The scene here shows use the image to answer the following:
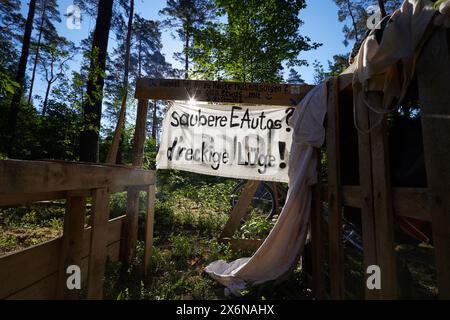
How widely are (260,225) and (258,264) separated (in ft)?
5.04

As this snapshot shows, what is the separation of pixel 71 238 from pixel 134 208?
1556 mm

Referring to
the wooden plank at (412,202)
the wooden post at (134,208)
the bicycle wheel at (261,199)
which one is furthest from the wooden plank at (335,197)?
the bicycle wheel at (261,199)

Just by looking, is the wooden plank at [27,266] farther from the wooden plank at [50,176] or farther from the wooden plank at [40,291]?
the wooden plank at [50,176]

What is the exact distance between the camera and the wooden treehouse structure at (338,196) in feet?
3.83

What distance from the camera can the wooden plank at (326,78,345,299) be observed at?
2.07m

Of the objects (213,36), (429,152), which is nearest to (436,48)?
(429,152)

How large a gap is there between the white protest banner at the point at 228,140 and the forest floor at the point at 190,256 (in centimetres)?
125

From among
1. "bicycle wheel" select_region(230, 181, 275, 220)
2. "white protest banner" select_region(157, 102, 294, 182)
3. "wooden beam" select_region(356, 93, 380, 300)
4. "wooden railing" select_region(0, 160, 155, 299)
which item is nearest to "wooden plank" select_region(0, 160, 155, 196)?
"wooden railing" select_region(0, 160, 155, 299)

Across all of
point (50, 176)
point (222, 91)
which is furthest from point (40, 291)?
point (222, 91)

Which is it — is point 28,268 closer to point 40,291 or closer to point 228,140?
point 40,291

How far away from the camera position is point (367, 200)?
5.60 ft

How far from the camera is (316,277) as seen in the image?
8.14ft

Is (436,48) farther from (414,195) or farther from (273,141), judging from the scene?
(273,141)

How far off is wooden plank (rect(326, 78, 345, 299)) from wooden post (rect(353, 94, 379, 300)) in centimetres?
38
